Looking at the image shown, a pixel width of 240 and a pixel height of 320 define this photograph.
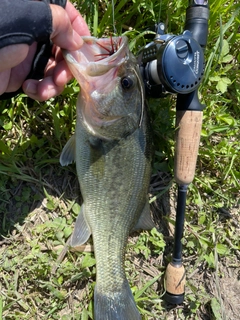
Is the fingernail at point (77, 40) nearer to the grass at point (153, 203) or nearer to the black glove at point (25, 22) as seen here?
the black glove at point (25, 22)

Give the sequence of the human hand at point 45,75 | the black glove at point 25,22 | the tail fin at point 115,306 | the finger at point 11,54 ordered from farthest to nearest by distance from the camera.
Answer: the tail fin at point 115,306
the human hand at point 45,75
the finger at point 11,54
the black glove at point 25,22

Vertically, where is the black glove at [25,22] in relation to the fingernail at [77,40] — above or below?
above

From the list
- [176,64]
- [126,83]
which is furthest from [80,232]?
[176,64]

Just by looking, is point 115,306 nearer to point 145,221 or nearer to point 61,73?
point 145,221

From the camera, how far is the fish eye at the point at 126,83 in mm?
2434

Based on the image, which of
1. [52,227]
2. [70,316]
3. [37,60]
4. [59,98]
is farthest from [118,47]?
[70,316]

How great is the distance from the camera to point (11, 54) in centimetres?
213

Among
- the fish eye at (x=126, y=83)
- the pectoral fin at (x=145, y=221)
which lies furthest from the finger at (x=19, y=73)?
the pectoral fin at (x=145, y=221)

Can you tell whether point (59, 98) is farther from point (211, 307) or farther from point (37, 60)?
point (211, 307)

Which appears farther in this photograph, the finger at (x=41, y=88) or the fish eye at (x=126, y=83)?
the finger at (x=41, y=88)

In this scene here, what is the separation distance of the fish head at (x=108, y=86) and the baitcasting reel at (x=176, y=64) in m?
0.14

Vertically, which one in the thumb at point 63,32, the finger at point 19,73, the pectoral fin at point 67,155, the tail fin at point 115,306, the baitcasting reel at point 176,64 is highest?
the thumb at point 63,32

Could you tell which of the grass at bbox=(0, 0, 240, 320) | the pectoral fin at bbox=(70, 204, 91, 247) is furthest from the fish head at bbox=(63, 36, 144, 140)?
the pectoral fin at bbox=(70, 204, 91, 247)

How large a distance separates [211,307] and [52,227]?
1427mm
